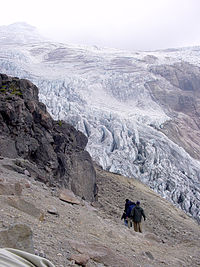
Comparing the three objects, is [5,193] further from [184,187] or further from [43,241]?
[184,187]

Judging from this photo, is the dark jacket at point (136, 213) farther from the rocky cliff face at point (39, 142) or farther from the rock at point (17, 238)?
the rock at point (17, 238)

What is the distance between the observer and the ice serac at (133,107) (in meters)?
19.9

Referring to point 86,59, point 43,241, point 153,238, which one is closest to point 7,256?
point 43,241

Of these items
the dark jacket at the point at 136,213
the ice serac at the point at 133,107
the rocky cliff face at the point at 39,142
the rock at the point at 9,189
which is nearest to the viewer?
the rock at the point at 9,189

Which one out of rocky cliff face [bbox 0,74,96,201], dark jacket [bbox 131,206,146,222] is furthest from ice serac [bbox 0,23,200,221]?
dark jacket [bbox 131,206,146,222]

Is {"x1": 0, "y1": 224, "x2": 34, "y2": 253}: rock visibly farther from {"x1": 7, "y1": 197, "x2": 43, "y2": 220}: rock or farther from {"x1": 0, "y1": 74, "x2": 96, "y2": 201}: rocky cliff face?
{"x1": 0, "y1": 74, "x2": 96, "y2": 201}: rocky cliff face

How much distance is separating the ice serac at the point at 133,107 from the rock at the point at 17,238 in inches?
591

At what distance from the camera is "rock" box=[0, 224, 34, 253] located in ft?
9.00

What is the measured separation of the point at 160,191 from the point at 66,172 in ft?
34.1

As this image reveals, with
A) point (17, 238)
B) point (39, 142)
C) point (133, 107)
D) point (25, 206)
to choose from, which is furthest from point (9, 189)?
point (133, 107)

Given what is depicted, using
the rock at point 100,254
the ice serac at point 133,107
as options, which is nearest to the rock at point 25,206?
the rock at point 100,254

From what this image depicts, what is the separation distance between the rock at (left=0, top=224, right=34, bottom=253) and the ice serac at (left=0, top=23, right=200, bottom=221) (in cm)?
1502

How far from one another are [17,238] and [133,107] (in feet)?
99.8

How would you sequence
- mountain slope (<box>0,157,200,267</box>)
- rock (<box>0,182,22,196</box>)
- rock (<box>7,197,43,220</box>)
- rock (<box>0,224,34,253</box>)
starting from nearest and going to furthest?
1. rock (<box>0,224,34,253</box>)
2. mountain slope (<box>0,157,200,267</box>)
3. rock (<box>7,197,43,220</box>)
4. rock (<box>0,182,22,196</box>)
